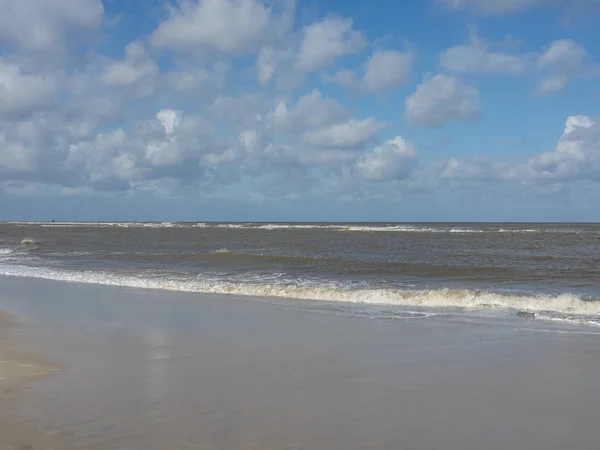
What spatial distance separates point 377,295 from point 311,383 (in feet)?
→ 25.5

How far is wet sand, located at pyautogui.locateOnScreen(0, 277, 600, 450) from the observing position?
4570mm

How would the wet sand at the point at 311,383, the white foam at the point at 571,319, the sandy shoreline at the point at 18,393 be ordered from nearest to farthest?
1. the sandy shoreline at the point at 18,393
2. the wet sand at the point at 311,383
3. the white foam at the point at 571,319

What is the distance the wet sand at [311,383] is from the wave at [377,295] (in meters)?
2.09

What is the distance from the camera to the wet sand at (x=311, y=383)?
457 centimetres

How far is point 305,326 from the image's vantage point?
9.52 metres

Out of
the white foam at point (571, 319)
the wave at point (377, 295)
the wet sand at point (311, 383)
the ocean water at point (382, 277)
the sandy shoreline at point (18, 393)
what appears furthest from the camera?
the ocean water at point (382, 277)

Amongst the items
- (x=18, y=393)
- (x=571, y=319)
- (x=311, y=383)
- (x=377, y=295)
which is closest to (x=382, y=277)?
(x=377, y=295)

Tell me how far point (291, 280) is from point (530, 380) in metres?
11.4

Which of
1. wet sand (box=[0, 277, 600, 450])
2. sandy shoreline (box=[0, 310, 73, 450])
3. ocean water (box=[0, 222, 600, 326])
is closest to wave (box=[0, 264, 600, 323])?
ocean water (box=[0, 222, 600, 326])

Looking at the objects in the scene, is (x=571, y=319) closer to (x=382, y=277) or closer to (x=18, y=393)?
(x=382, y=277)

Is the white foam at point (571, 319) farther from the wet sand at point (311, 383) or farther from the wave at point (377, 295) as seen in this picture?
the wet sand at point (311, 383)

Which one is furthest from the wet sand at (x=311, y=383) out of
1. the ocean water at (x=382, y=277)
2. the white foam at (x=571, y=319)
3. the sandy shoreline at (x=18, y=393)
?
the ocean water at (x=382, y=277)

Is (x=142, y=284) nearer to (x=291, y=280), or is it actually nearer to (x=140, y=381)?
(x=291, y=280)

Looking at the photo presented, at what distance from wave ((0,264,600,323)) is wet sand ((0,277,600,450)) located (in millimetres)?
2086
